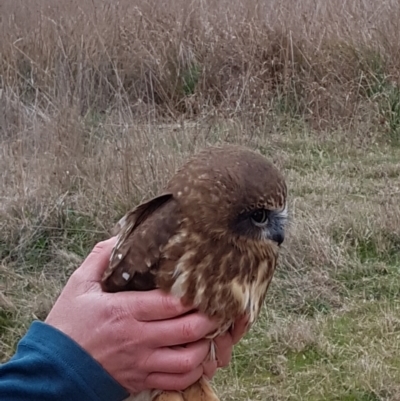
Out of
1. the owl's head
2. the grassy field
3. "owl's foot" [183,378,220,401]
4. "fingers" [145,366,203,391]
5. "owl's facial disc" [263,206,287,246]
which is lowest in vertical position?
the grassy field

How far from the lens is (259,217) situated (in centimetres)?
164

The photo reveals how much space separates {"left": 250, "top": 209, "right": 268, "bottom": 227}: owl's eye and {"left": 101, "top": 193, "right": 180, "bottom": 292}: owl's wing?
0.16m

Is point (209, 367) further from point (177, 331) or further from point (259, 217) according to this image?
point (259, 217)

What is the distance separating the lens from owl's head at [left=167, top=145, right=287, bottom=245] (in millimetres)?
1565

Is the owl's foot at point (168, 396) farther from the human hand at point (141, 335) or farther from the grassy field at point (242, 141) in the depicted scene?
the grassy field at point (242, 141)

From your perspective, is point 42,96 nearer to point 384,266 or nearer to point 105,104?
point 105,104

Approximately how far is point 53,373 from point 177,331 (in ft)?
0.79

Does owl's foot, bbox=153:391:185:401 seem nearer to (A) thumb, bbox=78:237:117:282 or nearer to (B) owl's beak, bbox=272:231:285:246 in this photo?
(A) thumb, bbox=78:237:117:282

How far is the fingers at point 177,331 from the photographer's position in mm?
1504

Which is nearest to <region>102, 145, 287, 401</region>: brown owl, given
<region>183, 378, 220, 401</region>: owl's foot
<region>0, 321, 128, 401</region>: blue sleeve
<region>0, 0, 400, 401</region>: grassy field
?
<region>183, 378, 220, 401</region>: owl's foot

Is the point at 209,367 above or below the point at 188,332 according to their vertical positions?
below

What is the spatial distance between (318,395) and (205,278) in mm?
1564

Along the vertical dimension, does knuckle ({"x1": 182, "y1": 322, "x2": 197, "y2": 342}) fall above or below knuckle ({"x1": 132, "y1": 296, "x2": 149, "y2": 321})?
below

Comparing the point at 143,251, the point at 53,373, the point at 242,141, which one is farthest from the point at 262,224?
the point at 242,141
